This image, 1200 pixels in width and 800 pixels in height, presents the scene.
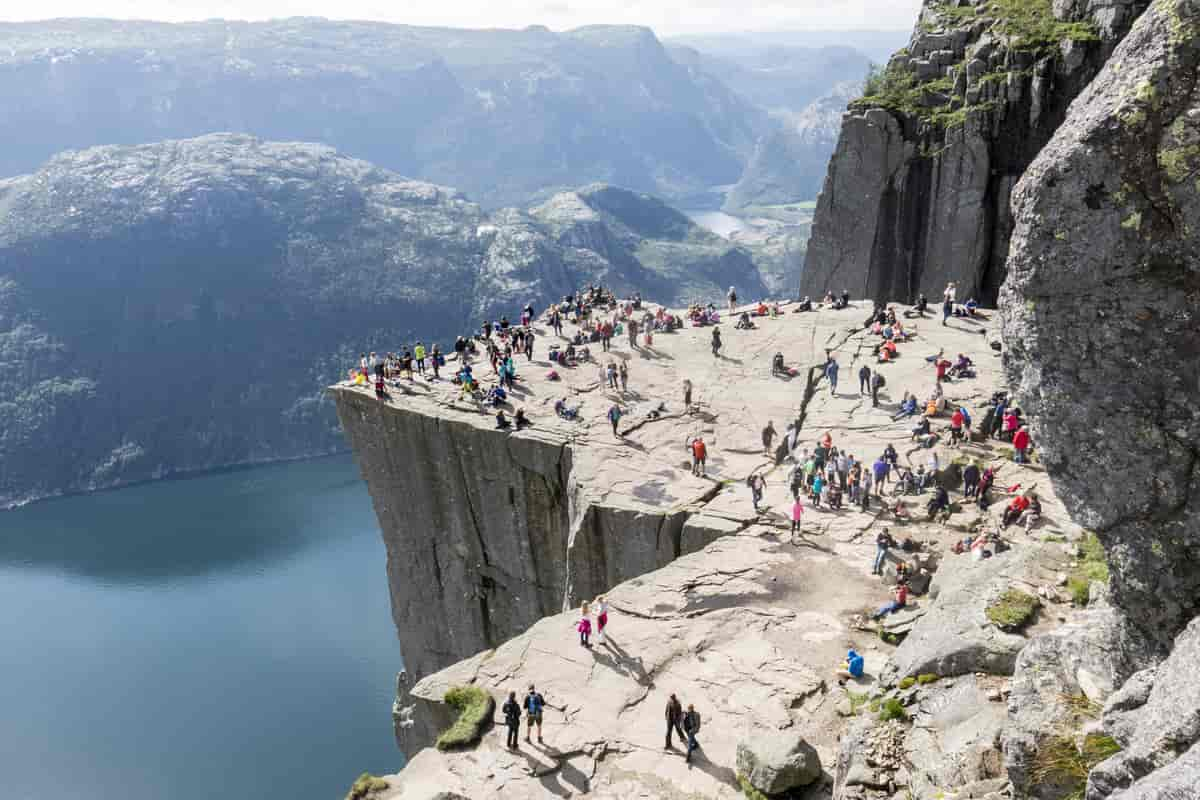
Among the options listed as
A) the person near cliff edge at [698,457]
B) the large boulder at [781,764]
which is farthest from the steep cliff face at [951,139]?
the large boulder at [781,764]

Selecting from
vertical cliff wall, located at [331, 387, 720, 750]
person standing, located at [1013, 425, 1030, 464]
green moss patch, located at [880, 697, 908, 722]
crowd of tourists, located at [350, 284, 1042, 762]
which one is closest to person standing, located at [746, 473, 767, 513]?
crowd of tourists, located at [350, 284, 1042, 762]

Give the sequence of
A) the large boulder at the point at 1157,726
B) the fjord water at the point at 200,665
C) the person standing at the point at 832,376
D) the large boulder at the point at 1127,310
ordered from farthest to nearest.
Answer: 1. the fjord water at the point at 200,665
2. the person standing at the point at 832,376
3. the large boulder at the point at 1127,310
4. the large boulder at the point at 1157,726

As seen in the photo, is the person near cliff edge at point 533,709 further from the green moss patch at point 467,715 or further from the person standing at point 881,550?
the person standing at point 881,550

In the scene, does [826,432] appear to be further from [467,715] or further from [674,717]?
[467,715]

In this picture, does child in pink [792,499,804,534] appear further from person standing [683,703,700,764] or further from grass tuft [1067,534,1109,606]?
person standing [683,703,700,764]

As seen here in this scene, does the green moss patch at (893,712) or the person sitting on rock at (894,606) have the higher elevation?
the green moss patch at (893,712)

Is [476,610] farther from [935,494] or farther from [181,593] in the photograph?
[181,593]
